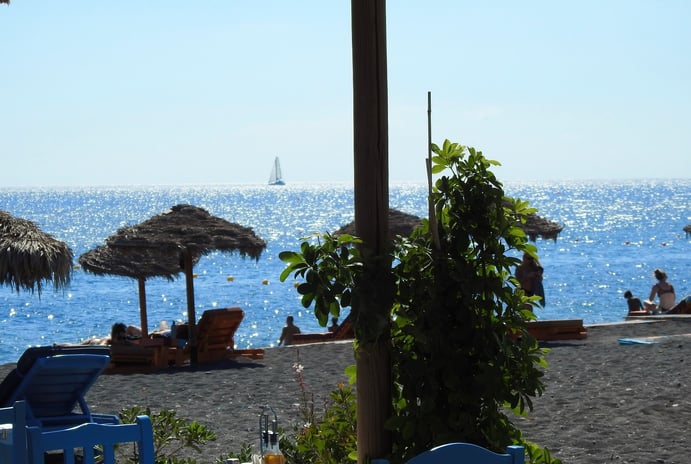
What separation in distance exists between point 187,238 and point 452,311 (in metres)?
10.2

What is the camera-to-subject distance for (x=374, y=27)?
352 centimetres

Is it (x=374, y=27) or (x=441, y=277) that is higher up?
(x=374, y=27)

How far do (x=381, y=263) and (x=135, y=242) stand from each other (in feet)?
34.4

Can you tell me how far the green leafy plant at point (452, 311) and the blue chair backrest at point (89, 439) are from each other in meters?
0.77

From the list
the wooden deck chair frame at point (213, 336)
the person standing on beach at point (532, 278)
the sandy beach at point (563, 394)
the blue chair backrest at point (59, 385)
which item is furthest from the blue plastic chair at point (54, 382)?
the person standing on beach at point (532, 278)

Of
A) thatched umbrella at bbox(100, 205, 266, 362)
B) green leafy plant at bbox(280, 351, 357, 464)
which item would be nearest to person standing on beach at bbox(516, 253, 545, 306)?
thatched umbrella at bbox(100, 205, 266, 362)

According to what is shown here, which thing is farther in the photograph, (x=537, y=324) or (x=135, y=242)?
(x=135, y=242)

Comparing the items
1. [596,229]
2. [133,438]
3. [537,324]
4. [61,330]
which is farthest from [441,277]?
[596,229]

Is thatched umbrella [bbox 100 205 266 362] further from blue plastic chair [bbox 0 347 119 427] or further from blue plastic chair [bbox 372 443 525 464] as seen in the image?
blue plastic chair [bbox 372 443 525 464]

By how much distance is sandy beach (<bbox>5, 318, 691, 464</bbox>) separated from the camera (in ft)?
21.9

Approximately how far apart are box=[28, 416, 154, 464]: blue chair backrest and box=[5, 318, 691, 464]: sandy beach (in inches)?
112

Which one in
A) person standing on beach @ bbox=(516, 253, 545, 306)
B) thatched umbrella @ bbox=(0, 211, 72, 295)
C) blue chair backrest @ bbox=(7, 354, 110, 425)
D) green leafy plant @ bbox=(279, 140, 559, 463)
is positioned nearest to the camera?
green leafy plant @ bbox=(279, 140, 559, 463)

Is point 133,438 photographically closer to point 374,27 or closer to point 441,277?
point 441,277

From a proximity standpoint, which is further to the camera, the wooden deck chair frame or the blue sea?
the blue sea
